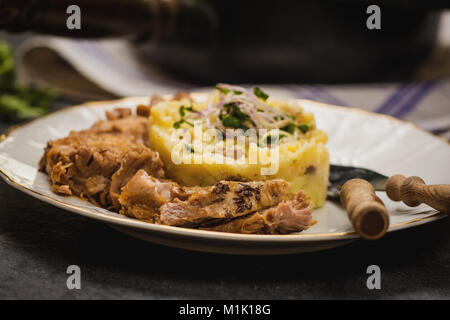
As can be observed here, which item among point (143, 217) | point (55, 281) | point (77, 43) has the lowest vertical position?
point (55, 281)

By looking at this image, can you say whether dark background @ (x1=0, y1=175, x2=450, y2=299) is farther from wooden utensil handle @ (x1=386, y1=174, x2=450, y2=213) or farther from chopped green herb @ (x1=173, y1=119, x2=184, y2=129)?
chopped green herb @ (x1=173, y1=119, x2=184, y2=129)

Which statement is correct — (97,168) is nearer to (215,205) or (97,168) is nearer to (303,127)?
(215,205)

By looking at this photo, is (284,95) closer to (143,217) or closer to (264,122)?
(264,122)

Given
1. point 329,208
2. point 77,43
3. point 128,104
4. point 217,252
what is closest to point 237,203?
point 217,252

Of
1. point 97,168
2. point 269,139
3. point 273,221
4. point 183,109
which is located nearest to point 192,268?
point 273,221

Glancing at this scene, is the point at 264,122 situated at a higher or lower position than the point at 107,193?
higher
